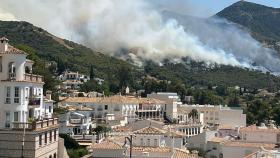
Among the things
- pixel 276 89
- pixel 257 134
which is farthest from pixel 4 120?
pixel 276 89

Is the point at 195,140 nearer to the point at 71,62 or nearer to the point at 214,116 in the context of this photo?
the point at 214,116

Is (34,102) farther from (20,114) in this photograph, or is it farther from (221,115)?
(221,115)

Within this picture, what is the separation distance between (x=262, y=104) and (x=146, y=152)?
2829 inches

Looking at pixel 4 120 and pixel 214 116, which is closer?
pixel 4 120

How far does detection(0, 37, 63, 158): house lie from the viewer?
31328 millimetres

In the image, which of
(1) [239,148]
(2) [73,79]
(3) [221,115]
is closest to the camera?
(1) [239,148]

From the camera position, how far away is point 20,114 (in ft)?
109

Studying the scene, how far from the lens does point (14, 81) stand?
108 feet

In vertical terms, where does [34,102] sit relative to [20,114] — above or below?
above

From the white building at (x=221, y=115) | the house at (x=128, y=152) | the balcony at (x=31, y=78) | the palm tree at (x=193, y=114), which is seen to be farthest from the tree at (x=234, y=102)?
the balcony at (x=31, y=78)

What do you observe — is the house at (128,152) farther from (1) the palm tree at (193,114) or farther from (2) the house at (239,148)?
(1) the palm tree at (193,114)

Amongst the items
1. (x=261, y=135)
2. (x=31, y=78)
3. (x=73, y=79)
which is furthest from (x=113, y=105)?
(x=73, y=79)

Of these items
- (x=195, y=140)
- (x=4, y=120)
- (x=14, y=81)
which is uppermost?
(x=14, y=81)

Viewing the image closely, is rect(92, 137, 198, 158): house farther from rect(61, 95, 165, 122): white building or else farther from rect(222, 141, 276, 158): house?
rect(61, 95, 165, 122): white building
